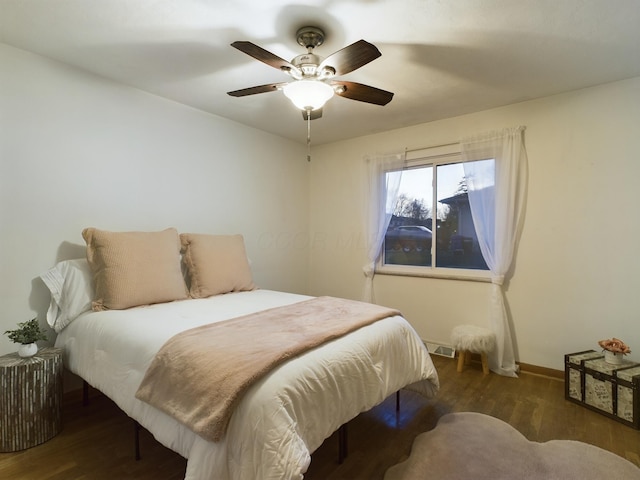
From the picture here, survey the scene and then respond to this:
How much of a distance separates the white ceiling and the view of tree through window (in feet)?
2.87

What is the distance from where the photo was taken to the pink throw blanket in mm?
1188

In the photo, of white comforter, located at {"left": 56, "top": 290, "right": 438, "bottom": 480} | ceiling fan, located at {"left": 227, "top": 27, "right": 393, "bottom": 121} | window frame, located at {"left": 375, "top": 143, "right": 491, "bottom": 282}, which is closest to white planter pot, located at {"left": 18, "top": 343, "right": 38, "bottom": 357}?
white comforter, located at {"left": 56, "top": 290, "right": 438, "bottom": 480}

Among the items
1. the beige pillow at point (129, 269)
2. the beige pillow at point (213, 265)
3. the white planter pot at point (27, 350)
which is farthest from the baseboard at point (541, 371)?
the white planter pot at point (27, 350)

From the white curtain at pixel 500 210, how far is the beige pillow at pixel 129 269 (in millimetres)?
2706

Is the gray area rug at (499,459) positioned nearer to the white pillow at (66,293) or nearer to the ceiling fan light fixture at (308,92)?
the ceiling fan light fixture at (308,92)

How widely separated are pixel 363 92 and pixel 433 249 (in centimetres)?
202

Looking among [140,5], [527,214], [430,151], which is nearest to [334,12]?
[140,5]

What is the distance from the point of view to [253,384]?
121cm

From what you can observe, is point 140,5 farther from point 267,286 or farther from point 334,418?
point 267,286

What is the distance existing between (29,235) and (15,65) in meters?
1.10

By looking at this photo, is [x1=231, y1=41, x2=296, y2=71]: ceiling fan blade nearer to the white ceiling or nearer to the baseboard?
the white ceiling

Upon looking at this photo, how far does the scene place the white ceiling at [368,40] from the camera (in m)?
1.69

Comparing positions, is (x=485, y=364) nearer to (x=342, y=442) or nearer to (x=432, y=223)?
(x=432, y=223)

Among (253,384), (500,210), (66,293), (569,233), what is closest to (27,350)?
(66,293)
